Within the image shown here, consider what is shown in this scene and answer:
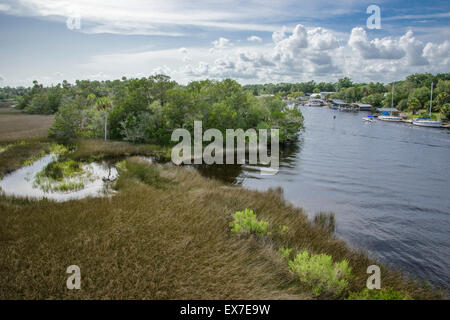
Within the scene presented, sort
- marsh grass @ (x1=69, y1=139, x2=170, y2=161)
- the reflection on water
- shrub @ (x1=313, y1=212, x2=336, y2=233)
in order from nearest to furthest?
shrub @ (x1=313, y1=212, x2=336, y2=233) → the reflection on water → marsh grass @ (x1=69, y1=139, x2=170, y2=161)

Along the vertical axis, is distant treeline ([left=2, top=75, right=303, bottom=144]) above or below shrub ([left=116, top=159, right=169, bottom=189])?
above

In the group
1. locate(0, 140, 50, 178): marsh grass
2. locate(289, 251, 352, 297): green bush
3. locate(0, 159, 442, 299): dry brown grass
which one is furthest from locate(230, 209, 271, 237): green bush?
locate(0, 140, 50, 178): marsh grass

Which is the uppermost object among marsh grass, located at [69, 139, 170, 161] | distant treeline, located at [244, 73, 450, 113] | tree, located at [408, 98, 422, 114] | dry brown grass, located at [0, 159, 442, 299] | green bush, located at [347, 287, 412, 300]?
distant treeline, located at [244, 73, 450, 113]

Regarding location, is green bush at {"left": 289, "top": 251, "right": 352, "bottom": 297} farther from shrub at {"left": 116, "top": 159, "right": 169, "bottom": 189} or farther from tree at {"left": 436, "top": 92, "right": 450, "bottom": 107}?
tree at {"left": 436, "top": 92, "right": 450, "bottom": 107}

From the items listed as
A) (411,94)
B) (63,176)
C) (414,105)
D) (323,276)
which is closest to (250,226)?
(323,276)

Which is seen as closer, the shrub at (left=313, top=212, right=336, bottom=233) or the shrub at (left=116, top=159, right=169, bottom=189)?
the shrub at (left=313, top=212, right=336, bottom=233)

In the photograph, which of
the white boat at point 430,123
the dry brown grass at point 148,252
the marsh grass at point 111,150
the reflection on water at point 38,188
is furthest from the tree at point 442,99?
the reflection on water at point 38,188

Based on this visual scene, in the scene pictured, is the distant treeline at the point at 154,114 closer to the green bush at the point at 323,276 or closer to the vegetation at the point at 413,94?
the vegetation at the point at 413,94

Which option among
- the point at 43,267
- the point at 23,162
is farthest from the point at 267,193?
the point at 23,162
